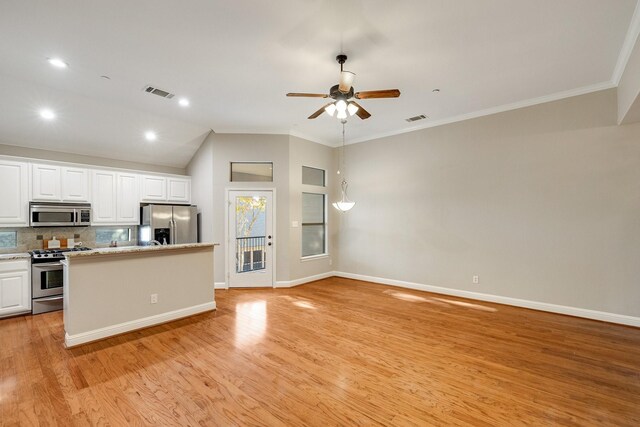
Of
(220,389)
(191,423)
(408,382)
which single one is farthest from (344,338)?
(191,423)

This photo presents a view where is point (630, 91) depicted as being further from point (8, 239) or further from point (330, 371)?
point (8, 239)

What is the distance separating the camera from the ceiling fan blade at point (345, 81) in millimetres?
2774

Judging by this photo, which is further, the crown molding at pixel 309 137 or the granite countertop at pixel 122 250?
the crown molding at pixel 309 137

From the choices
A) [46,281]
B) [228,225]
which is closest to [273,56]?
[228,225]

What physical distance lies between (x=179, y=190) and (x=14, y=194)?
2.51 metres

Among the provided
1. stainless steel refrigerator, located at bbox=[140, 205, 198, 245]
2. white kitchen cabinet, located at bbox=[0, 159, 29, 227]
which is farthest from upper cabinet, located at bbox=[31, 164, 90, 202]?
stainless steel refrigerator, located at bbox=[140, 205, 198, 245]

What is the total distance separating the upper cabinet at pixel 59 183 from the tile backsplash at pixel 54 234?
24.9 inches

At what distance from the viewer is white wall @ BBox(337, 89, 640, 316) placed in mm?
3912

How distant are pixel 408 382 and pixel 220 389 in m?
1.64

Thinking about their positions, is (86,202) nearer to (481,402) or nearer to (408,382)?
(408,382)

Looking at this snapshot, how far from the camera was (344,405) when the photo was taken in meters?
2.22

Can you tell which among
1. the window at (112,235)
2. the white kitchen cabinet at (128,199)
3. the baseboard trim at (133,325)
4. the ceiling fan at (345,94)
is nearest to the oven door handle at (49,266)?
the window at (112,235)

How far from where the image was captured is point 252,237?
595 centimetres

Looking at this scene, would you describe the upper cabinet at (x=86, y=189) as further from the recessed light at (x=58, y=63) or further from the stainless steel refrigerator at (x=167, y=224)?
the recessed light at (x=58, y=63)
